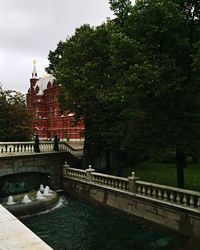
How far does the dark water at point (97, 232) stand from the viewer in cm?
1334

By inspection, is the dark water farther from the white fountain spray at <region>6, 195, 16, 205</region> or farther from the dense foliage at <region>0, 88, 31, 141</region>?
the dense foliage at <region>0, 88, 31, 141</region>

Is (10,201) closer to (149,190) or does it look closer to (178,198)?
(149,190)

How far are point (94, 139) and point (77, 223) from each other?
9198 millimetres

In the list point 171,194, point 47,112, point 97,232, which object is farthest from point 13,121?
point 47,112

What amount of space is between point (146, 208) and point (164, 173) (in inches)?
393

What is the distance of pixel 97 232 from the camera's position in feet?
49.9

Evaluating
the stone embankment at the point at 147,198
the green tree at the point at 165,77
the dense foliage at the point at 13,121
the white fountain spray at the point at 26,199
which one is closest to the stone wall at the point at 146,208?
the stone embankment at the point at 147,198

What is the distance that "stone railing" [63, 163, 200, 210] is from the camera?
13812 mm

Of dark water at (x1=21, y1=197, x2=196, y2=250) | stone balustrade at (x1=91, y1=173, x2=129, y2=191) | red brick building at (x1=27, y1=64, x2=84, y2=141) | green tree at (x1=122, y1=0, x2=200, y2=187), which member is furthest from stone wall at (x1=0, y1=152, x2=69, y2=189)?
red brick building at (x1=27, y1=64, x2=84, y2=141)

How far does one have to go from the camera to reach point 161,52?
15.6 meters

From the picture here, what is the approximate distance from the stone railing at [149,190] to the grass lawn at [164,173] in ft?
12.3

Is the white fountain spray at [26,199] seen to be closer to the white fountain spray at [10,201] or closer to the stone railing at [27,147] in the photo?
the white fountain spray at [10,201]

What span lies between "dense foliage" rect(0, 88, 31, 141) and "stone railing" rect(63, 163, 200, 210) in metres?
8.39

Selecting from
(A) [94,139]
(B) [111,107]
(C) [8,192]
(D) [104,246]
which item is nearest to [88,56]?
(B) [111,107]
